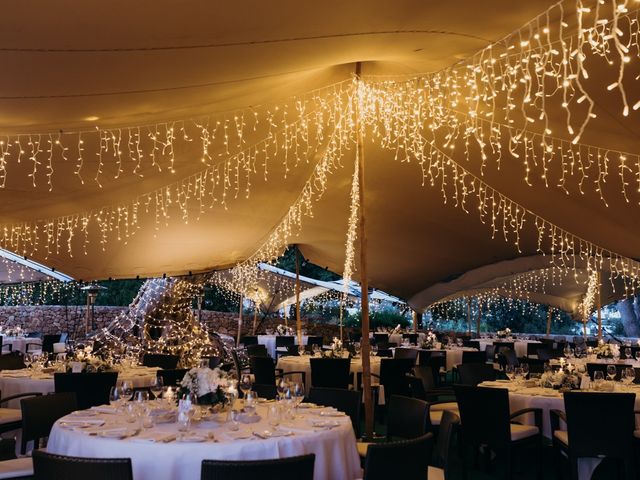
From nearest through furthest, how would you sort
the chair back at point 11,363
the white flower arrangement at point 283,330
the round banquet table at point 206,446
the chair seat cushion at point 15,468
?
the round banquet table at point 206,446 < the chair seat cushion at point 15,468 < the chair back at point 11,363 < the white flower arrangement at point 283,330

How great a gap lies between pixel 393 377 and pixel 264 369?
68.5 inches

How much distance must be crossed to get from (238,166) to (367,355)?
314cm

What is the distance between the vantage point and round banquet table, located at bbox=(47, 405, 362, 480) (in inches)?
131

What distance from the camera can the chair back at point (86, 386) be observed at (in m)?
6.12

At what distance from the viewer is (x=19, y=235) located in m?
9.27

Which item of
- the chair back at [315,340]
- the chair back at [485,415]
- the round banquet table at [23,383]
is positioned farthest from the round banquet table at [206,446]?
the chair back at [315,340]

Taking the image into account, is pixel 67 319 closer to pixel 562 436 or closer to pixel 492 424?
pixel 492 424

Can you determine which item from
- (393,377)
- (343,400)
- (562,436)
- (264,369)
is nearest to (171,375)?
(343,400)

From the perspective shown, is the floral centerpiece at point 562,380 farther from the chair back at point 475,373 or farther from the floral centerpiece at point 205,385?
the floral centerpiece at point 205,385

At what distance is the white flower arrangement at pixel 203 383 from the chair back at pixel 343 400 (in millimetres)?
1325

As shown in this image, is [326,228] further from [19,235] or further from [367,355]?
[367,355]

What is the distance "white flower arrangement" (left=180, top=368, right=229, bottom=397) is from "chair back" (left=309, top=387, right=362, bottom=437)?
1.32 metres

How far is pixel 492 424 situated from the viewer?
17.9 ft

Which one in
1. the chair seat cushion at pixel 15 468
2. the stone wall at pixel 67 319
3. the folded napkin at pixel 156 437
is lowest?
the chair seat cushion at pixel 15 468
